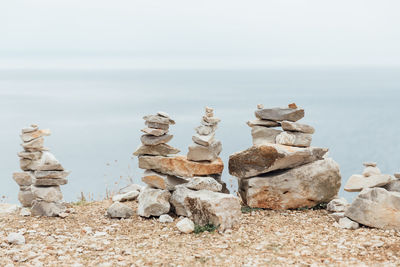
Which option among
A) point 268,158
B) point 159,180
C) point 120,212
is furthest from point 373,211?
point 120,212

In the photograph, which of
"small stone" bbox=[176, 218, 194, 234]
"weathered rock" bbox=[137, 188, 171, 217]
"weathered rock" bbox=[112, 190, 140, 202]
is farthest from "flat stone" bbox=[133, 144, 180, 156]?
"small stone" bbox=[176, 218, 194, 234]

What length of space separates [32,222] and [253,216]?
4916 mm

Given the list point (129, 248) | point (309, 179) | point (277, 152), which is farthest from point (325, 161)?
point (129, 248)

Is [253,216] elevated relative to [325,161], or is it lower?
lower

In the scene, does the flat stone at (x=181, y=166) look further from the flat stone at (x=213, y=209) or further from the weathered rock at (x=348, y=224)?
the weathered rock at (x=348, y=224)

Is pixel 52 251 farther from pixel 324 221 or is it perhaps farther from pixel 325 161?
pixel 325 161

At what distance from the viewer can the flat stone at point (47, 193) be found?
38.0 feet

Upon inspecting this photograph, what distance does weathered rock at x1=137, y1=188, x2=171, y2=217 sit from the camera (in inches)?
448

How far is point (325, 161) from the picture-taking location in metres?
11.9

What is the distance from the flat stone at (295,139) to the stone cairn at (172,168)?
1.54 m

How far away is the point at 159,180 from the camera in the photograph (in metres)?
11.9

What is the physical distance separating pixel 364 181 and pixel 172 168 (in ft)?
14.5

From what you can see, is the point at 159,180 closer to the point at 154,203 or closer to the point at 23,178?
the point at 154,203

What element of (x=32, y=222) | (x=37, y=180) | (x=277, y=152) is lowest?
(x=32, y=222)
